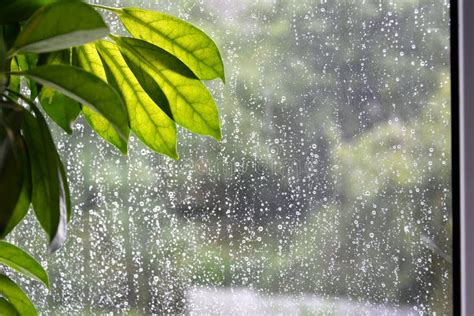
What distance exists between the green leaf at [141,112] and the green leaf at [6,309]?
228 mm

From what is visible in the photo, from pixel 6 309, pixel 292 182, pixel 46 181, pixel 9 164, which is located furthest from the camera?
pixel 292 182

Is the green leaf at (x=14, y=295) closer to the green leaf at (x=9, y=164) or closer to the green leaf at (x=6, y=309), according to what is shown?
the green leaf at (x=6, y=309)

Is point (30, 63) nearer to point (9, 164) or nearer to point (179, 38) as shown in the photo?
point (179, 38)

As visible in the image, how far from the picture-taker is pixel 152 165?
1.12m

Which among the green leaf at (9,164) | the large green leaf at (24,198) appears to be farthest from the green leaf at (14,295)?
the green leaf at (9,164)

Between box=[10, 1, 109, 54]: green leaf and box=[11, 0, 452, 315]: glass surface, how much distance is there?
62cm

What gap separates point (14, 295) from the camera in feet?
2.35

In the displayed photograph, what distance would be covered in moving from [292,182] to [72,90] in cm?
65

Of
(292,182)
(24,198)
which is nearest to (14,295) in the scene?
(24,198)

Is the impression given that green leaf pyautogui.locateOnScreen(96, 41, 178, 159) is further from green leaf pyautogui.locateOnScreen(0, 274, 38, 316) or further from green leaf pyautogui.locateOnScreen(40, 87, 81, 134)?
green leaf pyautogui.locateOnScreen(0, 274, 38, 316)

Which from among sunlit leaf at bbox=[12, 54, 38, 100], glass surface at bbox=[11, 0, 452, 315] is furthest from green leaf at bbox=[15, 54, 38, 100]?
glass surface at bbox=[11, 0, 452, 315]

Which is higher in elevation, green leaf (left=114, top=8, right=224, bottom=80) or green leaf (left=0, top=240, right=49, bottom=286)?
green leaf (left=114, top=8, right=224, bottom=80)

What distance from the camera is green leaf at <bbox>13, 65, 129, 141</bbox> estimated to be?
1.64 ft

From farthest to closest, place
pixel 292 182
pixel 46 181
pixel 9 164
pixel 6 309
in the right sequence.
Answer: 1. pixel 292 182
2. pixel 6 309
3. pixel 46 181
4. pixel 9 164
